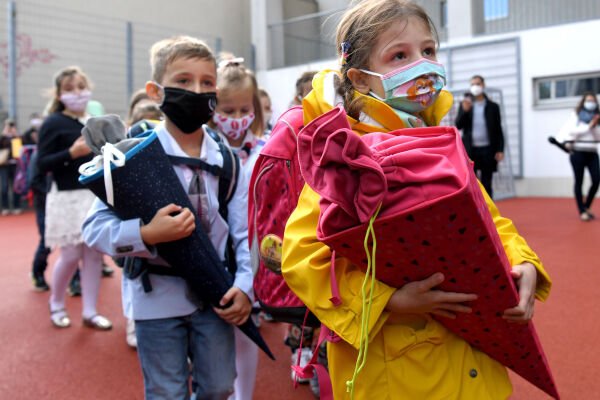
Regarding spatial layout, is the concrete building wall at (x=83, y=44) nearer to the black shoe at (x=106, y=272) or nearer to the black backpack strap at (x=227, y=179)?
the black shoe at (x=106, y=272)

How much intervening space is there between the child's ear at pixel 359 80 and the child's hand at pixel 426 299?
1.92 feet

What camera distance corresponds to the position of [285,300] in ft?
5.61

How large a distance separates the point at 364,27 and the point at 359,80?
0.47ft

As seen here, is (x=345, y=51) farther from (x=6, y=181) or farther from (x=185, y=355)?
(x=6, y=181)

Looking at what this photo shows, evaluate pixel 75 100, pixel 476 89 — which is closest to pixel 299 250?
pixel 75 100

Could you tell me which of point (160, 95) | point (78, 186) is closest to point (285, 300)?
point (160, 95)

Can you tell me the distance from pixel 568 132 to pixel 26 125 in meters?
10.2

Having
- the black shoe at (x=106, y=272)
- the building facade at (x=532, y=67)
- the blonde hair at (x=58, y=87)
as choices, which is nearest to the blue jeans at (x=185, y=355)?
the blonde hair at (x=58, y=87)

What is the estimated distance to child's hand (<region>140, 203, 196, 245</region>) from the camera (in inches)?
76.6

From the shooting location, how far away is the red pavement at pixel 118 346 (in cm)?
315

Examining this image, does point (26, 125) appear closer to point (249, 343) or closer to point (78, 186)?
point (78, 186)

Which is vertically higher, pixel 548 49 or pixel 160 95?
pixel 548 49

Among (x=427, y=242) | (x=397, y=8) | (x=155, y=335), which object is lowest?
(x=155, y=335)

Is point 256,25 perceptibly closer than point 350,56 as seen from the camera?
No
